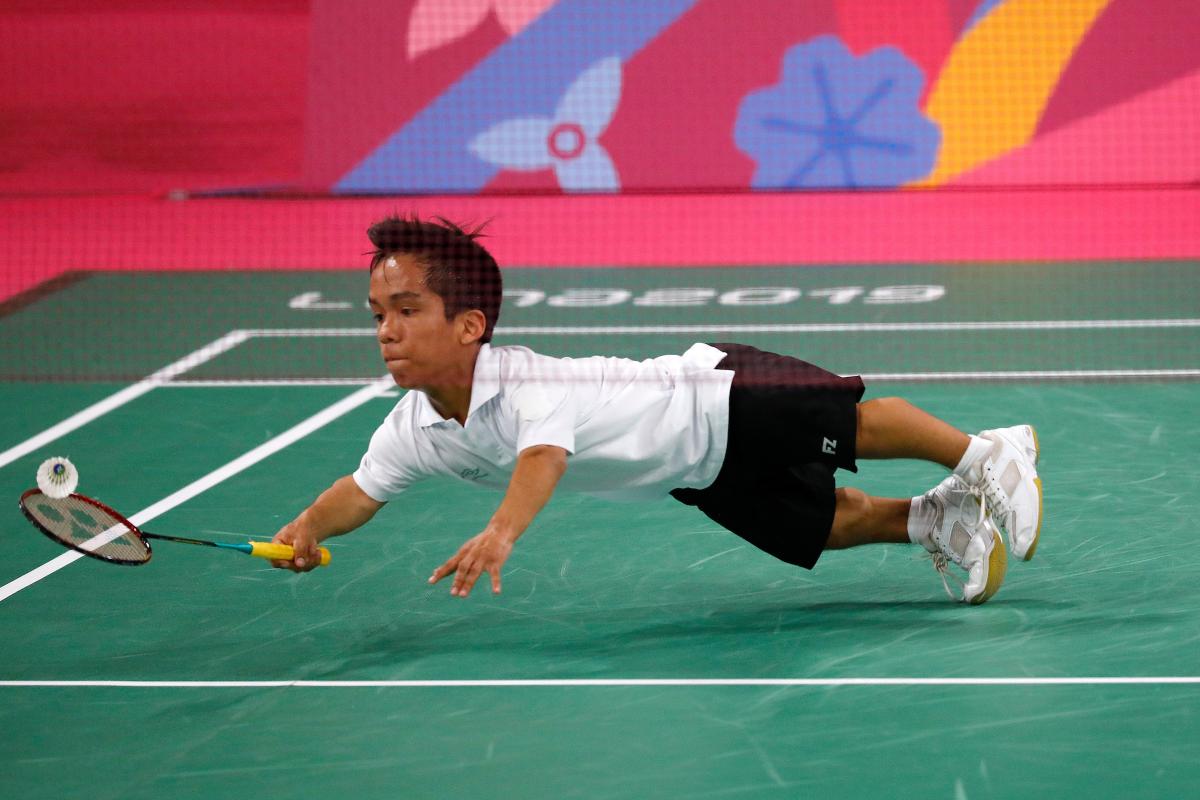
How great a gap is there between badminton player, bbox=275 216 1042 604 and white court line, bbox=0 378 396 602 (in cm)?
94

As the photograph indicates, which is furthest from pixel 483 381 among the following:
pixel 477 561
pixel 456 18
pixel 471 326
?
pixel 456 18

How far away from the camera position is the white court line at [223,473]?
5.11 m

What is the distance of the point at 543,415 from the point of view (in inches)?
164

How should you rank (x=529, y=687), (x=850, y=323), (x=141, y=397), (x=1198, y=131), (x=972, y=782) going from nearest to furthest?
(x=972, y=782), (x=529, y=687), (x=141, y=397), (x=850, y=323), (x=1198, y=131)

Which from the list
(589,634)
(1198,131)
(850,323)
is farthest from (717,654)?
(1198,131)

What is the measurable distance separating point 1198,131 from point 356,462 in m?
8.57

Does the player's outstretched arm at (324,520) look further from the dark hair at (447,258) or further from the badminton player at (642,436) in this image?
the dark hair at (447,258)

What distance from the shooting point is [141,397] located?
299 inches

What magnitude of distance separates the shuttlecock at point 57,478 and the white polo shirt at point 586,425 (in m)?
0.77

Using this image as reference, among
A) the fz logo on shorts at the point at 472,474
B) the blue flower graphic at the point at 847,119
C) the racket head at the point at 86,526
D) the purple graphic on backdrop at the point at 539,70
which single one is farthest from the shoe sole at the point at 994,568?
the purple graphic on backdrop at the point at 539,70

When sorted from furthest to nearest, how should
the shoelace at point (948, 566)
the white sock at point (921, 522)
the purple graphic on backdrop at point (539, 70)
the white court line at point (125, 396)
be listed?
the purple graphic on backdrop at point (539, 70) → the white court line at point (125, 396) → the white sock at point (921, 522) → the shoelace at point (948, 566)

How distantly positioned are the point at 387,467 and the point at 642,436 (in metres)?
0.69

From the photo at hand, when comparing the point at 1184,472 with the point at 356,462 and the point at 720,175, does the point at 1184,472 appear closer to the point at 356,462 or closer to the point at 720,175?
the point at 356,462

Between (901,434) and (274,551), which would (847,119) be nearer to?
(901,434)
